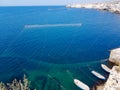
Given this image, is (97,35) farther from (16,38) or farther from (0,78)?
(0,78)

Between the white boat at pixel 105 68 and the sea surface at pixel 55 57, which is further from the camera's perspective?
the white boat at pixel 105 68

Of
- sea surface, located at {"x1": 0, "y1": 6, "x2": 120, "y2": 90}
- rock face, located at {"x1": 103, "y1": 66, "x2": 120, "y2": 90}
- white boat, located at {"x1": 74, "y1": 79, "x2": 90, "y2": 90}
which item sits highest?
rock face, located at {"x1": 103, "y1": 66, "x2": 120, "y2": 90}

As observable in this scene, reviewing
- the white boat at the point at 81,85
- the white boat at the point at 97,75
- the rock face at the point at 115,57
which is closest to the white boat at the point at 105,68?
the white boat at the point at 97,75

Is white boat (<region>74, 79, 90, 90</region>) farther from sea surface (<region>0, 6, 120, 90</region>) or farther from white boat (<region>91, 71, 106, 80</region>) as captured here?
white boat (<region>91, 71, 106, 80</region>)

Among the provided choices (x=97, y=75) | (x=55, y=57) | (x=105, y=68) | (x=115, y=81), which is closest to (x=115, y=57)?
(x=105, y=68)

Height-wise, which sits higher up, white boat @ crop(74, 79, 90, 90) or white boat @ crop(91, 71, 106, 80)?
white boat @ crop(74, 79, 90, 90)

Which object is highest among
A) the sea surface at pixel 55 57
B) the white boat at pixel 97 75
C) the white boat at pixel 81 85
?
the white boat at pixel 81 85

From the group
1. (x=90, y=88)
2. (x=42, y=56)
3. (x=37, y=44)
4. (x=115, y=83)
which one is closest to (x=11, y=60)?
(x=42, y=56)

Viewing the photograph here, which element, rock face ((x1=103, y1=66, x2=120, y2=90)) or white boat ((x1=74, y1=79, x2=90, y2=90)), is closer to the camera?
rock face ((x1=103, y1=66, x2=120, y2=90))

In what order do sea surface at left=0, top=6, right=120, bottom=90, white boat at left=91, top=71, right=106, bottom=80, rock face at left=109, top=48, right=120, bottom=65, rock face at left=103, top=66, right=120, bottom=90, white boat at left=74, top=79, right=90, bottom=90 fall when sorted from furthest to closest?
rock face at left=109, top=48, right=120, bottom=65
sea surface at left=0, top=6, right=120, bottom=90
white boat at left=91, top=71, right=106, bottom=80
white boat at left=74, top=79, right=90, bottom=90
rock face at left=103, top=66, right=120, bottom=90

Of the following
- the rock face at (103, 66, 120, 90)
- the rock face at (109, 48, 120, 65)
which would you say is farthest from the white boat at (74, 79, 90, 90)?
the rock face at (109, 48, 120, 65)

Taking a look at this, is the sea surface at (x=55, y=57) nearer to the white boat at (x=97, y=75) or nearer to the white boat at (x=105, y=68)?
the white boat at (x=97, y=75)

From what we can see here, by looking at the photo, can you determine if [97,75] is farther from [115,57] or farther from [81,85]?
[115,57]
